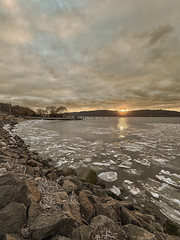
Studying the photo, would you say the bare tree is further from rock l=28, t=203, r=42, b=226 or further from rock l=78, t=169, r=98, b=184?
rock l=28, t=203, r=42, b=226

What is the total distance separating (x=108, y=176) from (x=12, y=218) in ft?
15.9

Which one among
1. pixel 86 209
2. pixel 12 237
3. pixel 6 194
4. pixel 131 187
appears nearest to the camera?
pixel 12 237

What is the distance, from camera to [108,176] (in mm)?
5926

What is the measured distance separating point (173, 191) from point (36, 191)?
18.2ft

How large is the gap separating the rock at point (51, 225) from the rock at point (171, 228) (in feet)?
9.85

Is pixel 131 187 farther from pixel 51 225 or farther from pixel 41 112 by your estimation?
pixel 41 112

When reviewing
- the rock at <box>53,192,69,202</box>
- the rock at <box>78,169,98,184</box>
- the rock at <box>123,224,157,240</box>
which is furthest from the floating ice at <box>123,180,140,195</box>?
the rock at <box>53,192,69,202</box>

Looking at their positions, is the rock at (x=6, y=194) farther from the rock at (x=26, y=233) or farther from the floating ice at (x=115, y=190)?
the floating ice at (x=115, y=190)

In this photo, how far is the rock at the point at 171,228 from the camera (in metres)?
2.99

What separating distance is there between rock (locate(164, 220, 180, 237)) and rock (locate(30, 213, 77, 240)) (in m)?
3.00

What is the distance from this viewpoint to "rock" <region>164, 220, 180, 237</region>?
299cm

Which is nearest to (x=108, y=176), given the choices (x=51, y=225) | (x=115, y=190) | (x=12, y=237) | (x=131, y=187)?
(x=115, y=190)

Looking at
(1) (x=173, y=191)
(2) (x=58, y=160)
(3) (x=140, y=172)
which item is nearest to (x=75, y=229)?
(1) (x=173, y=191)

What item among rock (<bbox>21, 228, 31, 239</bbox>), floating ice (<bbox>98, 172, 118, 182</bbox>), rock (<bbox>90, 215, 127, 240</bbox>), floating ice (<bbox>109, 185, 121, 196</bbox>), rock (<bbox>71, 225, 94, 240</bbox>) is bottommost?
floating ice (<bbox>98, 172, 118, 182</bbox>)
